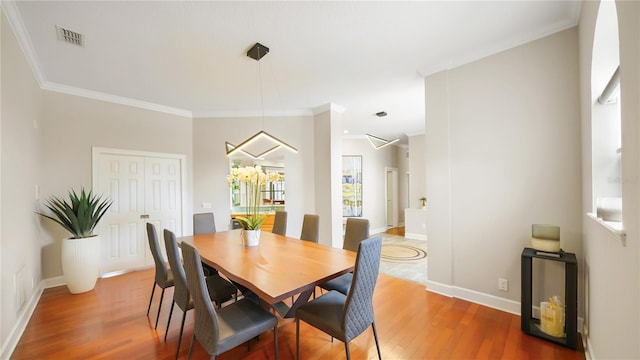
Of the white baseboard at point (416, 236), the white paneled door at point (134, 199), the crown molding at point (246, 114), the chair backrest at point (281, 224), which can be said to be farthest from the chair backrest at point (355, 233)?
the white baseboard at point (416, 236)

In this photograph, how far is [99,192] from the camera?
378 cm

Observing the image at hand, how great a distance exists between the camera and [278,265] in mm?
1970

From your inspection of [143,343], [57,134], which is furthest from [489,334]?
[57,134]

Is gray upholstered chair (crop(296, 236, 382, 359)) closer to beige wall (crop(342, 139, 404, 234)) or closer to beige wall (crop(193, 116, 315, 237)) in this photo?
beige wall (crop(193, 116, 315, 237))

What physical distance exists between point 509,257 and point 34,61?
5486 mm

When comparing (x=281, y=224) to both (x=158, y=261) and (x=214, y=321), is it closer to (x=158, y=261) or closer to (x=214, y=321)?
(x=158, y=261)

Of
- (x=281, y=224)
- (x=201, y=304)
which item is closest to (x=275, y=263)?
(x=201, y=304)

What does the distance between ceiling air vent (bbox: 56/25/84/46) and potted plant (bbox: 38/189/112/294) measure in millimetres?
1898

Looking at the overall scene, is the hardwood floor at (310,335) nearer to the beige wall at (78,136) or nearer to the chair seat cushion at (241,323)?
the chair seat cushion at (241,323)

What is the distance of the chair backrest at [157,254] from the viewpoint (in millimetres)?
2291

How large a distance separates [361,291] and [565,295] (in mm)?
1821

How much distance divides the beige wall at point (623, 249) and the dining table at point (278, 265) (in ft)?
4.52

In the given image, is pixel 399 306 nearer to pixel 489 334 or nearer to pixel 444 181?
pixel 489 334

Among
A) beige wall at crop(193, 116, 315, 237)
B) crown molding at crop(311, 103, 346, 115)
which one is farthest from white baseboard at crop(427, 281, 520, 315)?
crown molding at crop(311, 103, 346, 115)
